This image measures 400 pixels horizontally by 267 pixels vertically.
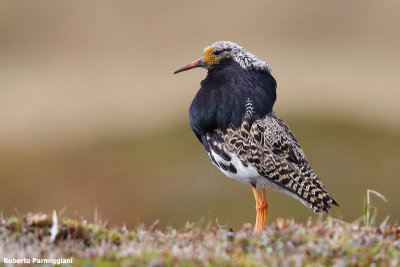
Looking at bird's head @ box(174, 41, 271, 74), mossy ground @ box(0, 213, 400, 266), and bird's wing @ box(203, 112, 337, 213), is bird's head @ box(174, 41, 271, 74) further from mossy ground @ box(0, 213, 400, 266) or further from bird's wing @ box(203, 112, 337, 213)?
mossy ground @ box(0, 213, 400, 266)

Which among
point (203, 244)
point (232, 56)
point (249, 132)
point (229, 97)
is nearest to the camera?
point (203, 244)

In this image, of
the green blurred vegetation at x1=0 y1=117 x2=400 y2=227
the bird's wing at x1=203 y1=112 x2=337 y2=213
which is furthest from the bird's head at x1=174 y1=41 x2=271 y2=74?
the green blurred vegetation at x1=0 y1=117 x2=400 y2=227

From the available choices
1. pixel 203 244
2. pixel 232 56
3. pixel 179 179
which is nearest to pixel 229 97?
pixel 232 56

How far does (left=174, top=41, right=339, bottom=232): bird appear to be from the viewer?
9828mm

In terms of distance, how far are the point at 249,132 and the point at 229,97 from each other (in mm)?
727

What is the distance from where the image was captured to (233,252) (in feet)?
22.8

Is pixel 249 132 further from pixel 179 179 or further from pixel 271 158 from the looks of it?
pixel 179 179

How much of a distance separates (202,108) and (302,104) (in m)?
17.2

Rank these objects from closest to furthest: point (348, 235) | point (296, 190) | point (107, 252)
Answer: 1. point (107, 252)
2. point (348, 235)
3. point (296, 190)

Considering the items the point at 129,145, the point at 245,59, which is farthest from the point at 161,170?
the point at 245,59

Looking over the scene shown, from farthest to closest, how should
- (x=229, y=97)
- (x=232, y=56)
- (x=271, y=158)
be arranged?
(x=232, y=56)
(x=229, y=97)
(x=271, y=158)

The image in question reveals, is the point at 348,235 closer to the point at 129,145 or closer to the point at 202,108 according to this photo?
the point at 202,108

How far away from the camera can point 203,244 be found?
7238 mm

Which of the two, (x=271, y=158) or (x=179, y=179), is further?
(x=179, y=179)
